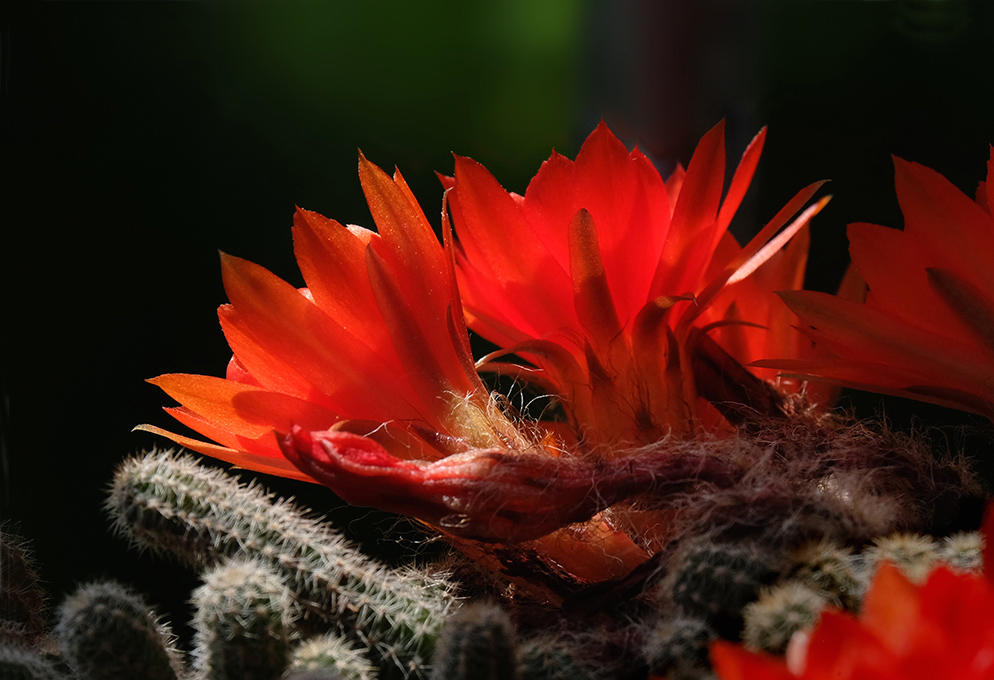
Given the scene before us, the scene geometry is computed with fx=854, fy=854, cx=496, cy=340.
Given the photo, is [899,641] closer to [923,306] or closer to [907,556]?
[907,556]

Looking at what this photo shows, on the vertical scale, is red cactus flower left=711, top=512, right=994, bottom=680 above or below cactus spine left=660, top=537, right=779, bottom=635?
above

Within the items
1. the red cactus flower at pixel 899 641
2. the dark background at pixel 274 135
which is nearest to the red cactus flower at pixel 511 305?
the red cactus flower at pixel 899 641

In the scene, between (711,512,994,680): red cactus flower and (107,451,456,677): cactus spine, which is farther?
(107,451,456,677): cactus spine

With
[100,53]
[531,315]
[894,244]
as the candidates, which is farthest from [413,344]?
[100,53]

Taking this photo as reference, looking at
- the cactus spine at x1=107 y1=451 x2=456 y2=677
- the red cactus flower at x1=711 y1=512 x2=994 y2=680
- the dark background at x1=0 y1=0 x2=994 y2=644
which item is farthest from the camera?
the dark background at x1=0 y1=0 x2=994 y2=644

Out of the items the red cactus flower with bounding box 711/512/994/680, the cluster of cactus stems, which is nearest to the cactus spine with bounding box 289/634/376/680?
the cluster of cactus stems

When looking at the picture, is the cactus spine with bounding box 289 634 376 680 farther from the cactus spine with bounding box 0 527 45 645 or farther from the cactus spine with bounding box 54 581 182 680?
the cactus spine with bounding box 0 527 45 645

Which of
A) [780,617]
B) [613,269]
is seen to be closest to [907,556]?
[780,617]
